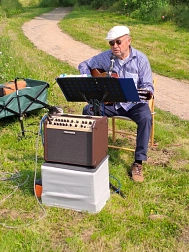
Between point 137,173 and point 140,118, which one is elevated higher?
point 140,118

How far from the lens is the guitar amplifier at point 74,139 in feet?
11.3

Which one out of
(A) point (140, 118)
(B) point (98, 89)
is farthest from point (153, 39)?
(B) point (98, 89)

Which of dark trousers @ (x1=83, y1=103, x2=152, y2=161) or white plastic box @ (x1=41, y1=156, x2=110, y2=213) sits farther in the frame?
dark trousers @ (x1=83, y1=103, x2=152, y2=161)

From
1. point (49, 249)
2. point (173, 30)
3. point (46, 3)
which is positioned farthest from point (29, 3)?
point (49, 249)

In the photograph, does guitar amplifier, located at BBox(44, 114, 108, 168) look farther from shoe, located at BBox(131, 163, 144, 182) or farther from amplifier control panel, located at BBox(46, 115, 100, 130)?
shoe, located at BBox(131, 163, 144, 182)

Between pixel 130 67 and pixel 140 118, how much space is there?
631mm

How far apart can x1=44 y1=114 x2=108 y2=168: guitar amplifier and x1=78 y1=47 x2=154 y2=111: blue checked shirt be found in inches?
42.7

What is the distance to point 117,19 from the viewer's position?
18672 mm

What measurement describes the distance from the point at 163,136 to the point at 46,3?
2920 centimetres

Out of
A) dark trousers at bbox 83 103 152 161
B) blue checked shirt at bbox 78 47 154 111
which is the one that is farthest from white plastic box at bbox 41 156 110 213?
blue checked shirt at bbox 78 47 154 111

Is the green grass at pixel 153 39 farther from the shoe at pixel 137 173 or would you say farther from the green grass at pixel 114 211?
the shoe at pixel 137 173

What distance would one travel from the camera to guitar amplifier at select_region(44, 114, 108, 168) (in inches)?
136

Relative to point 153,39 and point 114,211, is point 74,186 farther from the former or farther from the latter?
point 153,39

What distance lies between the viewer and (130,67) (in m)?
4.61
